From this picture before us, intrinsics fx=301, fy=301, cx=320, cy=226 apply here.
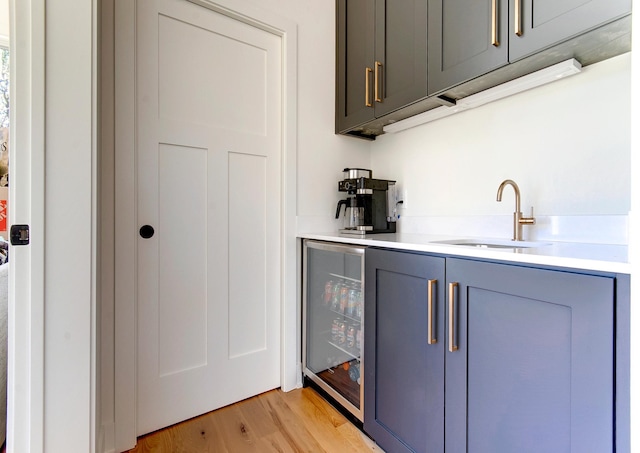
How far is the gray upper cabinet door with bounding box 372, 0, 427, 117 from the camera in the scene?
142 centimetres

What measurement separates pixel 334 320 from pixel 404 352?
0.61 meters

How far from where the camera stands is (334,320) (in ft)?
5.66

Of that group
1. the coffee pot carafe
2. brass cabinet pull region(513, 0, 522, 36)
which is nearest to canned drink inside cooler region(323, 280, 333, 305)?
the coffee pot carafe

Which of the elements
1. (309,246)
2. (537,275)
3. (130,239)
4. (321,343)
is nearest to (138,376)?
(130,239)

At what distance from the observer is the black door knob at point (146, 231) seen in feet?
4.66

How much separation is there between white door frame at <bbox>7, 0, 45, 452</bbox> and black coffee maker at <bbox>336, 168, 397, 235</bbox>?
137 centimetres

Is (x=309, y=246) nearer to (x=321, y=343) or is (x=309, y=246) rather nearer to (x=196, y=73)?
(x=321, y=343)

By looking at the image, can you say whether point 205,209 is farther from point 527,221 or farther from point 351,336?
point 527,221

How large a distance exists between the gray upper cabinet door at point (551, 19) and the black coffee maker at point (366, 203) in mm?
886

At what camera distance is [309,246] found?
5.81 feet

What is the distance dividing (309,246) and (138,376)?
3.43ft

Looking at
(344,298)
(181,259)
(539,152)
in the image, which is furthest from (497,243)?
(181,259)

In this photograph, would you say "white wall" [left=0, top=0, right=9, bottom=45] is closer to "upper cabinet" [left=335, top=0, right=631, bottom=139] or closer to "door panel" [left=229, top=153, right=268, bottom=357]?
"door panel" [left=229, top=153, right=268, bottom=357]

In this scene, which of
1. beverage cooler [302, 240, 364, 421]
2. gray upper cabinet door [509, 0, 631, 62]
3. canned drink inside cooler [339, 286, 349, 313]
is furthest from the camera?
canned drink inside cooler [339, 286, 349, 313]
